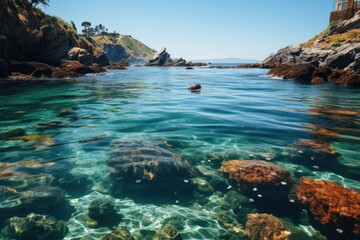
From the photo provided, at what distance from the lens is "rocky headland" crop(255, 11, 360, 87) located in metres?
30.4

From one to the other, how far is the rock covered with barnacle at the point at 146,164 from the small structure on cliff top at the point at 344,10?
248 feet

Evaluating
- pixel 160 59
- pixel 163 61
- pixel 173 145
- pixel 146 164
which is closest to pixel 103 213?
pixel 146 164

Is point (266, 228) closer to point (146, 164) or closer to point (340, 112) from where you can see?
point (146, 164)

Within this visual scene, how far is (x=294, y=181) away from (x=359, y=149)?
3865 mm

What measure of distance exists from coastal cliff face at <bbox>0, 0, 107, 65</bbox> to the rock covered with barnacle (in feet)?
118

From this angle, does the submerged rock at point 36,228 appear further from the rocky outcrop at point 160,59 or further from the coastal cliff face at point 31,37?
the rocky outcrop at point 160,59

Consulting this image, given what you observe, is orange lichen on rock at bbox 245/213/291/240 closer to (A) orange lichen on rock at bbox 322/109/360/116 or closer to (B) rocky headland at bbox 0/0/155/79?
(A) orange lichen on rock at bbox 322/109/360/116

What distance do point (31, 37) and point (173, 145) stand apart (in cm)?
4229

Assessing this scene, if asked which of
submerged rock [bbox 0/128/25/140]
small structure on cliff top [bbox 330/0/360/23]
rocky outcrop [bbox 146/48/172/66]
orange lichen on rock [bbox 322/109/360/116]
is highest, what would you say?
small structure on cliff top [bbox 330/0/360/23]

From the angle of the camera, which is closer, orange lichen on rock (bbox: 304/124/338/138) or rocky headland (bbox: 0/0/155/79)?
orange lichen on rock (bbox: 304/124/338/138)

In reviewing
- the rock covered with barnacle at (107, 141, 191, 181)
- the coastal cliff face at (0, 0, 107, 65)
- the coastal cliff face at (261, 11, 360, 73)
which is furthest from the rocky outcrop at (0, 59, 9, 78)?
the coastal cliff face at (261, 11, 360, 73)

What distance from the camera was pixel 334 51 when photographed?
41.7m

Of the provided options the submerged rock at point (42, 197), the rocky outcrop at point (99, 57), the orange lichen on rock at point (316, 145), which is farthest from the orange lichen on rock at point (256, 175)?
the rocky outcrop at point (99, 57)

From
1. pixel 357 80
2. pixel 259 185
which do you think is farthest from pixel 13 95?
pixel 357 80
